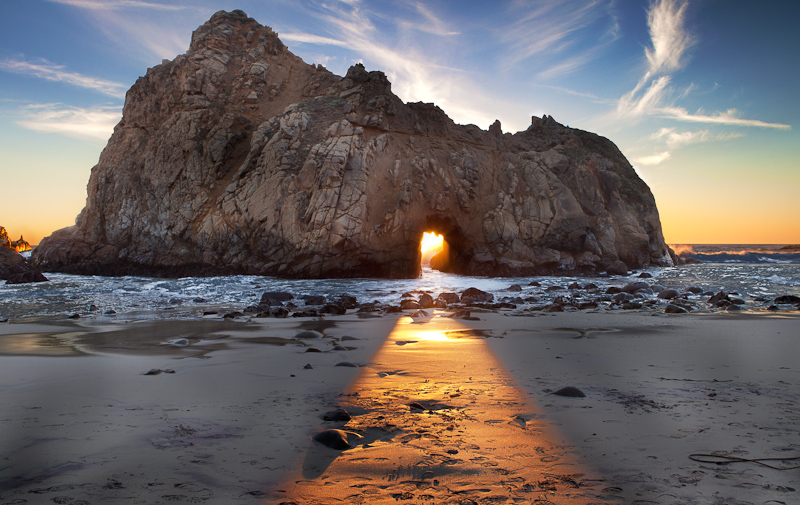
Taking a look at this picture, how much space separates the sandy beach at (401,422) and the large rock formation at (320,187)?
15.7m

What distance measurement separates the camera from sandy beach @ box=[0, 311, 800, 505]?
185 cm

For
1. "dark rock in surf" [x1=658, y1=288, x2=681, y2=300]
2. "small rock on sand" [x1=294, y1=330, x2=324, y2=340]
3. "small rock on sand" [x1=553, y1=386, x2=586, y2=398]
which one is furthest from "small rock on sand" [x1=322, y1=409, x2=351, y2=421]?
"dark rock in surf" [x1=658, y1=288, x2=681, y2=300]

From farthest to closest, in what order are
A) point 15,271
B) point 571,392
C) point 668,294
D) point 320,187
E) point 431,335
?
point 320,187 < point 15,271 < point 668,294 < point 431,335 < point 571,392

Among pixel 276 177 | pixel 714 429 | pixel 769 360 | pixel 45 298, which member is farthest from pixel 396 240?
pixel 714 429

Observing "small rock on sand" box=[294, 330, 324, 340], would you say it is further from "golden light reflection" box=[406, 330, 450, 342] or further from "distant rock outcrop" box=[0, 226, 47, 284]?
"distant rock outcrop" box=[0, 226, 47, 284]

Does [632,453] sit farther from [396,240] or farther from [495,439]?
[396,240]

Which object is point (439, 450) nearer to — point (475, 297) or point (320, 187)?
point (475, 297)

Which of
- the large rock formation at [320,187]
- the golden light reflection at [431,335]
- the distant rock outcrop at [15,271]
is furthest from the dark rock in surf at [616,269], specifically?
the distant rock outcrop at [15,271]

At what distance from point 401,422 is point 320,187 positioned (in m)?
18.9

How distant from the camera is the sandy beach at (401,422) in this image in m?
1.85

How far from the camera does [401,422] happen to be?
2.67 metres

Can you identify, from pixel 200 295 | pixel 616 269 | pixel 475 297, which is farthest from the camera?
pixel 616 269

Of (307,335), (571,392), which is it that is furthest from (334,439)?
(307,335)

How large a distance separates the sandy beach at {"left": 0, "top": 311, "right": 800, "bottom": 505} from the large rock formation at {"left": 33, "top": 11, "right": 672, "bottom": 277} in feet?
51.7
